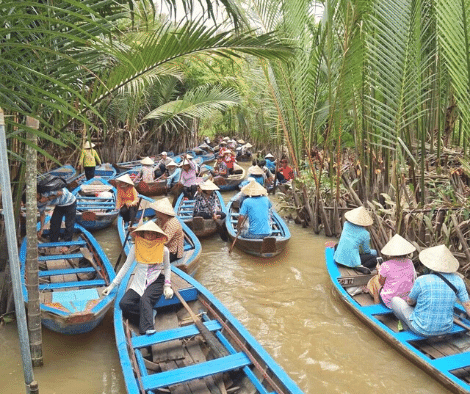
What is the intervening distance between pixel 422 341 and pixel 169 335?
97.2 inches

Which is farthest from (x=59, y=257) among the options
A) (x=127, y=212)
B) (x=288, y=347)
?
(x=288, y=347)

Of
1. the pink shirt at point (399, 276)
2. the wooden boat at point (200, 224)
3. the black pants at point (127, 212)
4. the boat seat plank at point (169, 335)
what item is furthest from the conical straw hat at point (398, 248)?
the black pants at point (127, 212)

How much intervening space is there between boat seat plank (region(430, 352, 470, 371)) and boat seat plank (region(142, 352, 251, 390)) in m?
1.63

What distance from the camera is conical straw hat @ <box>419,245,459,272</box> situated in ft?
13.4

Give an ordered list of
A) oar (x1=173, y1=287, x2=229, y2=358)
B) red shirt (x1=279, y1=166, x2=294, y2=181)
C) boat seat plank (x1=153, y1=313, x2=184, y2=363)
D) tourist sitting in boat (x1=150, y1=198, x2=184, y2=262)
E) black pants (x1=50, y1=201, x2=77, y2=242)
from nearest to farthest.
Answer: oar (x1=173, y1=287, x2=229, y2=358) < boat seat plank (x1=153, y1=313, x2=184, y2=363) < tourist sitting in boat (x1=150, y1=198, x2=184, y2=262) < black pants (x1=50, y1=201, x2=77, y2=242) < red shirt (x1=279, y1=166, x2=294, y2=181)

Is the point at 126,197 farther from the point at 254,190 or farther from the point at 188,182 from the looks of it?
the point at 188,182

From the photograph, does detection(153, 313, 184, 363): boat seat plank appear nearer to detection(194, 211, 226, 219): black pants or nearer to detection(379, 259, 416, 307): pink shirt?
detection(379, 259, 416, 307): pink shirt

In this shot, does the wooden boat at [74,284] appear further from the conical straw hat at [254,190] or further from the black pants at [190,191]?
the black pants at [190,191]

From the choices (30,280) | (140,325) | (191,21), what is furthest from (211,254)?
(191,21)

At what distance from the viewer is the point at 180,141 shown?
21.3 meters

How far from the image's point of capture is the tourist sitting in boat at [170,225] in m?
5.45

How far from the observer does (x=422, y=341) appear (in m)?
4.46

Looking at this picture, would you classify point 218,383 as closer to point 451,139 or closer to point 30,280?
point 30,280

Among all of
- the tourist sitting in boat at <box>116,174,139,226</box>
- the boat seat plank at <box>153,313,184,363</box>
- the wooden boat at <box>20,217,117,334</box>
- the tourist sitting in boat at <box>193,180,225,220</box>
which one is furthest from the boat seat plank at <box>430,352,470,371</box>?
the tourist sitting in boat at <box>116,174,139,226</box>
